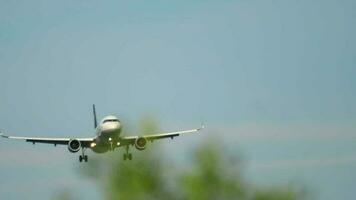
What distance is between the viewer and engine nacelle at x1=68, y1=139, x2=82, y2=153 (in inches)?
5854

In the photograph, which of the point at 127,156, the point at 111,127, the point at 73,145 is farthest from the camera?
the point at 73,145

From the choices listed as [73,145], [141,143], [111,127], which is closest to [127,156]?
[141,143]

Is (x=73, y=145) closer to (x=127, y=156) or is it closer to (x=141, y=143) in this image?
(x=141, y=143)

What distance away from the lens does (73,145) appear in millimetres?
149000

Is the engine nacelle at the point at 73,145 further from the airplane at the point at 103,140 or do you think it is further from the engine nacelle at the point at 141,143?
the engine nacelle at the point at 141,143

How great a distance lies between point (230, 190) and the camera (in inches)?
3398

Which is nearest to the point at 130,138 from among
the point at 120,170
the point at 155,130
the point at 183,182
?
the point at 155,130

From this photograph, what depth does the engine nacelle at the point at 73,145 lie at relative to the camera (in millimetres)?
148688

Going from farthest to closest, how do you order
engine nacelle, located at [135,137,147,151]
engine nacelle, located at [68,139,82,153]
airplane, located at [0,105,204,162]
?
engine nacelle, located at [68,139,82,153]
airplane, located at [0,105,204,162]
engine nacelle, located at [135,137,147,151]

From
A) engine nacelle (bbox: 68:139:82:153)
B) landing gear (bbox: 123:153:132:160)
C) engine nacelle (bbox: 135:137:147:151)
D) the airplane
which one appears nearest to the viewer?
landing gear (bbox: 123:153:132:160)

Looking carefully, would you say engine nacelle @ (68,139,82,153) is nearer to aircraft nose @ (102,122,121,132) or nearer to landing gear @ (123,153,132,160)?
aircraft nose @ (102,122,121,132)

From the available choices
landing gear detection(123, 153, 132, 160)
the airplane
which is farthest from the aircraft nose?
landing gear detection(123, 153, 132, 160)

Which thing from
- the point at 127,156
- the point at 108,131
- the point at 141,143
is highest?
the point at 108,131

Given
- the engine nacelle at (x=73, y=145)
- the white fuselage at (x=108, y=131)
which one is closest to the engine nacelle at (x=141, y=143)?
the white fuselage at (x=108, y=131)
